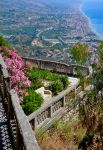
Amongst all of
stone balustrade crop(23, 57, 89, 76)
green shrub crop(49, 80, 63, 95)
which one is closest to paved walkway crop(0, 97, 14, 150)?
green shrub crop(49, 80, 63, 95)

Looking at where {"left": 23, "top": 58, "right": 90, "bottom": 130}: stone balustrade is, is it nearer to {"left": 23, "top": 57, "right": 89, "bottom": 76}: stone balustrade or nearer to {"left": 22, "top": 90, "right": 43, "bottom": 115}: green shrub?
{"left": 22, "top": 90, "right": 43, "bottom": 115}: green shrub

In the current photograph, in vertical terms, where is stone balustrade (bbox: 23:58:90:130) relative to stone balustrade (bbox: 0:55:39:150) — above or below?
below

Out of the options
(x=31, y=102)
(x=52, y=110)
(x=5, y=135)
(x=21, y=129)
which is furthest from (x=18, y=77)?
(x=21, y=129)

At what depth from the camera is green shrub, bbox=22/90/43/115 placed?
14.2 m

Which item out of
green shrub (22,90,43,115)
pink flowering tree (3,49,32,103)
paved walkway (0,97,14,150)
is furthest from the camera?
pink flowering tree (3,49,32,103)

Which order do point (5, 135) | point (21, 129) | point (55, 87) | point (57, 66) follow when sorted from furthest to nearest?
point (57, 66) < point (55, 87) < point (5, 135) < point (21, 129)

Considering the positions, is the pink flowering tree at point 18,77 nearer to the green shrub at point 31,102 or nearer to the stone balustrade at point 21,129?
the green shrub at point 31,102

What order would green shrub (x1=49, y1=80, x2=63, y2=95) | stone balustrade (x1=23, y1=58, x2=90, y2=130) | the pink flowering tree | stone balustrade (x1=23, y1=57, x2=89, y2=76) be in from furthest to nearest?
stone balustrade (x1=23, y1=57, x2=89, y2=76), green shrub (x1=49, y1=80, x2=63, y2=95), the pink flowering tree, stone balustrade (x1=23, y1=58, x2=90, y2=130)

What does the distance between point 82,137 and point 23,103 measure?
9.44ft

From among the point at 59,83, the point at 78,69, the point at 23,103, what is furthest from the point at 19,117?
the point at 78,69

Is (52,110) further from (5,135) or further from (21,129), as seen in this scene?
(21,129)

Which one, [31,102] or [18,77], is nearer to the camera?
[31,102]

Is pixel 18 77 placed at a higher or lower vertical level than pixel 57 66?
higher

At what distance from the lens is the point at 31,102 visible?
14602 mm
